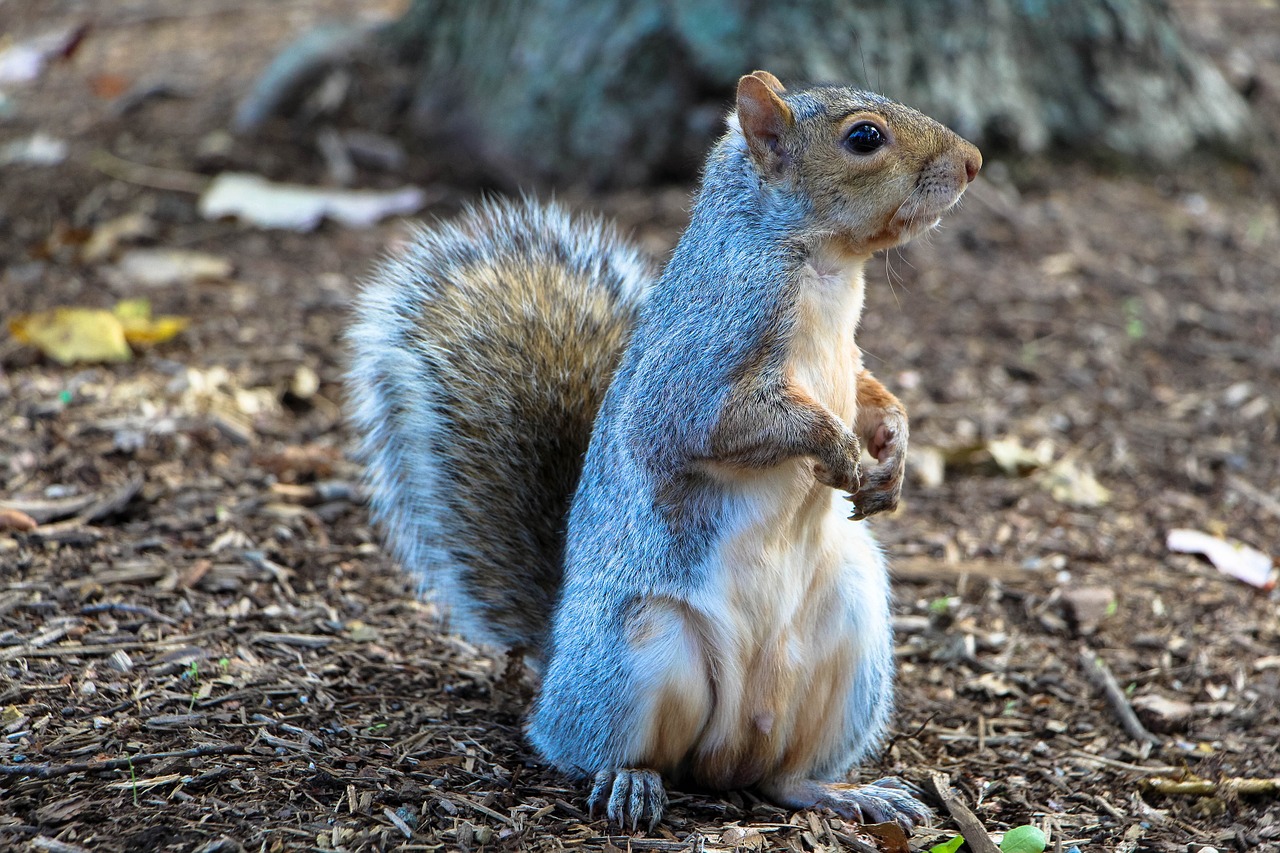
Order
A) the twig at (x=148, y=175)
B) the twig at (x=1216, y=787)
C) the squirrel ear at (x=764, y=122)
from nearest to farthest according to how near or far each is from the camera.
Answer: the squirrel ear at (x=764, y=122), the twig at (x=1216, y=787), the twig at (x=148, y=175)

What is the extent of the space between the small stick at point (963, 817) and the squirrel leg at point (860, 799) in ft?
0.15

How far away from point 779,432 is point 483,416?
747mm

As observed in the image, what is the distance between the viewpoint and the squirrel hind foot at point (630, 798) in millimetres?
2201

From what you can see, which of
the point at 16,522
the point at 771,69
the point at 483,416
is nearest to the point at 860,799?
the point at 483,416

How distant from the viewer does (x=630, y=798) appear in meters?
2.22

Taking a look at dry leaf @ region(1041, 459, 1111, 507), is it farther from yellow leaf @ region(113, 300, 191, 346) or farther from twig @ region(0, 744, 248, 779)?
yellow leaf @ region(113, 300, 191, 346)

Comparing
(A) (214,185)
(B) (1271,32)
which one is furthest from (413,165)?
(B) (1271,32)

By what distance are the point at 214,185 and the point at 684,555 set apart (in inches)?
147

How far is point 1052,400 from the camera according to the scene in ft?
13.8

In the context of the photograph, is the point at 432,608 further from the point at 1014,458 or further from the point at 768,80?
the point at 1014,458

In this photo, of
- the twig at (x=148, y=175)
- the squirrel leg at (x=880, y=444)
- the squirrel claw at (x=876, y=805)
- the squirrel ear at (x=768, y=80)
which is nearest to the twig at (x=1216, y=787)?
the squirrel claw at (x=876, y=805)

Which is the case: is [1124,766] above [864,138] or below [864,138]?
below

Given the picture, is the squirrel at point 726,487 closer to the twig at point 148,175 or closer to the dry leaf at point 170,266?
A: the dry leaf at point 170,266

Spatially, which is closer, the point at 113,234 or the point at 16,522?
the point at 16,522
